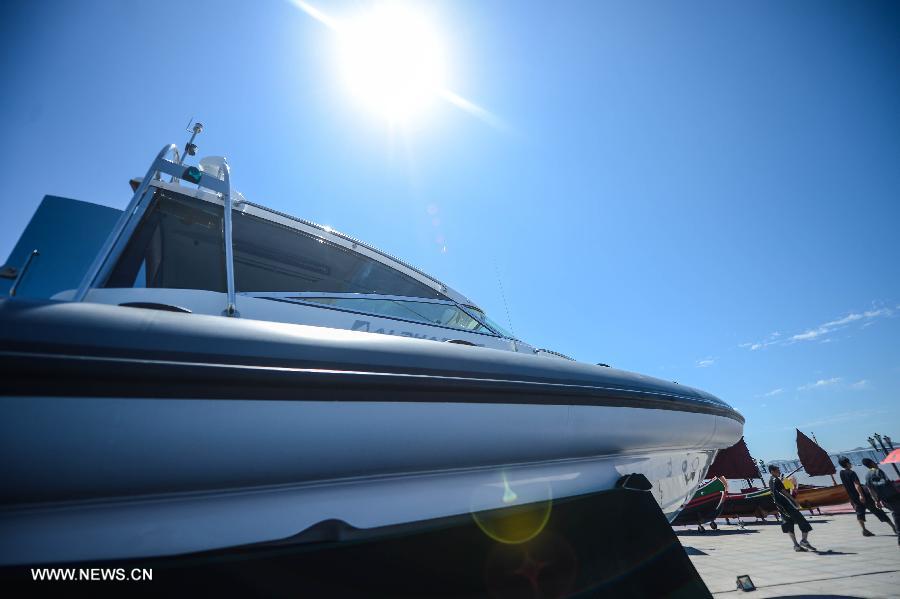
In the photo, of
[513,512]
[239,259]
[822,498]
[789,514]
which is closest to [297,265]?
[239,259]

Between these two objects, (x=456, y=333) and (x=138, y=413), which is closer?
(x=138, y=413)

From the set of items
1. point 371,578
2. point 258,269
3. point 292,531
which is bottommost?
point 371,578

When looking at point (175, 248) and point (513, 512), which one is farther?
point (175, 248)

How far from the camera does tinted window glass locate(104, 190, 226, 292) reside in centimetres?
195

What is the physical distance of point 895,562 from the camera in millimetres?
3309

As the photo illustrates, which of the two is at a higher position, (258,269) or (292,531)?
(258,269)

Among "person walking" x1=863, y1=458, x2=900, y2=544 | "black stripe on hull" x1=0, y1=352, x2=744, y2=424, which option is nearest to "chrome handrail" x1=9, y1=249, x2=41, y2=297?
"black stripe on hull" x1=0, y1=352, x2=744, y2=424

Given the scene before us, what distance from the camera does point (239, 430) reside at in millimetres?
833

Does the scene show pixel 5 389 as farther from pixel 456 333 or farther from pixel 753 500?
pixel 753 500

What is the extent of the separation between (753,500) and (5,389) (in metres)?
12.5

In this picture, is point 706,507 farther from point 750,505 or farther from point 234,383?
point 234,383

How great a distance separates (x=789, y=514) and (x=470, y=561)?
5.86 meters

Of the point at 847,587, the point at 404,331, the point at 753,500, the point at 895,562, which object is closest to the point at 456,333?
the point at 404,331

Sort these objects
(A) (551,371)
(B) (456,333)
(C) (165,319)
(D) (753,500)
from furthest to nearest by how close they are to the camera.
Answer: (D) (753,500)
(B) (456,333)
(A) (551,371)
(C) (165,319)
